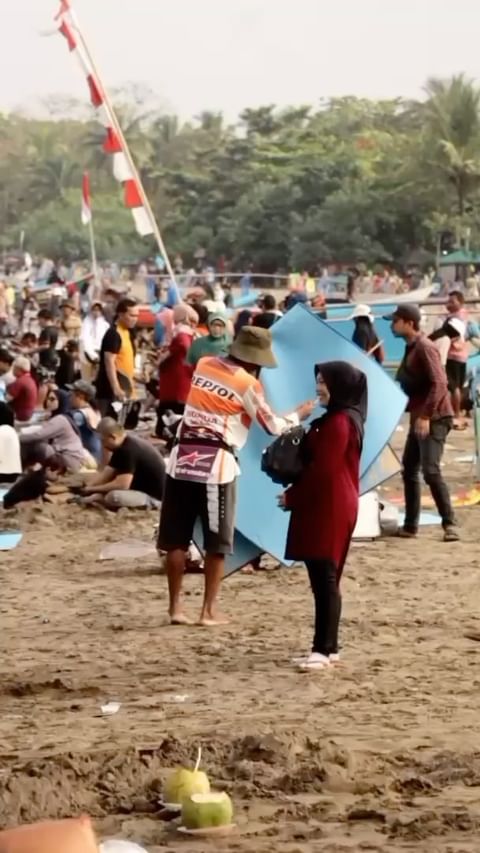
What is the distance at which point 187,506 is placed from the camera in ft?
29.0

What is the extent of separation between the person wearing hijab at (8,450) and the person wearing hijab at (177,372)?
136 centimetres

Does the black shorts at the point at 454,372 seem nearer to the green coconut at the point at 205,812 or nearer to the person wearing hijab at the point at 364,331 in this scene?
the person wearing hijab at the point at 364,331

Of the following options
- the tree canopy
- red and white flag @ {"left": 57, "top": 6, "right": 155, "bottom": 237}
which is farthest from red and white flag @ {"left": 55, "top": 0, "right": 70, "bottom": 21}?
the tree canopy

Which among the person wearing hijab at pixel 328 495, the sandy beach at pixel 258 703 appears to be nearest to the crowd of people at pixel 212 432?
the person wearing hijab at pixel 328 495

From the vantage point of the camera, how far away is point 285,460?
25.1 feet

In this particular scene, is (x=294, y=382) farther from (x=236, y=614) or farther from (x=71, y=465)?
(x=71, y=465)

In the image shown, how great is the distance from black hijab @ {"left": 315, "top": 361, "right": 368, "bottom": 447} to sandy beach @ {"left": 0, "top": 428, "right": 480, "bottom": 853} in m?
1.15

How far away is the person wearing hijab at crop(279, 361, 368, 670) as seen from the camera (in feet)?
25.1

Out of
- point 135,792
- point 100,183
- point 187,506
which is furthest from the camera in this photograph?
point 100,183

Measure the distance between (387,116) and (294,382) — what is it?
A: 4186 inches

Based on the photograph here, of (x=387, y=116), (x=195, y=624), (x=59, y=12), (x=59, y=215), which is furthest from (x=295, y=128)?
(x=195, y=624)

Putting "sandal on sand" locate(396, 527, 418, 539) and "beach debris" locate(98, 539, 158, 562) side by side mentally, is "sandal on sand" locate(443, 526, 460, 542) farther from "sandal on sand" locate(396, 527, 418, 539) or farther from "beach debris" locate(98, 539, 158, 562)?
"beach debris" locate(98, 539, 158, 562)

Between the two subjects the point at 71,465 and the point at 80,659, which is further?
the point at 71,465

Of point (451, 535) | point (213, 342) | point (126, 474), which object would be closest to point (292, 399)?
point (451, 535)
